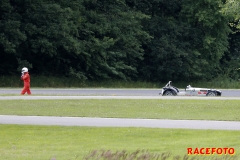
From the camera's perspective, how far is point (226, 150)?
13.5m

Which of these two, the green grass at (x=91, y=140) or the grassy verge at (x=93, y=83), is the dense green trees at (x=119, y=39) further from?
the green grass at (x=91, y=140)

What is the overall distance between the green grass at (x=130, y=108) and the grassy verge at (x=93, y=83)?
16500 mm

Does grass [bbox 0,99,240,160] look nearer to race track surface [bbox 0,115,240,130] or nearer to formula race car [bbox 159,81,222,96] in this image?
race track surface [bbox 0,115,240,130]

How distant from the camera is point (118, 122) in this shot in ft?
63.7

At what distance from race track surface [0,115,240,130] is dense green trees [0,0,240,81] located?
22624mm

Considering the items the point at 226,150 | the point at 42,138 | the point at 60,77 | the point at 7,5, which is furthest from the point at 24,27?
the point at 226,150

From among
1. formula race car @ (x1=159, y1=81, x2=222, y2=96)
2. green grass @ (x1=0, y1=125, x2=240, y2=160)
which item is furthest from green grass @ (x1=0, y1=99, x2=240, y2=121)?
formula race car @ (x1=159, y1=81, x2=222, y2=96)

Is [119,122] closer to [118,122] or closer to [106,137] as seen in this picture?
[118,122]

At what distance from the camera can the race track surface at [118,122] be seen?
18.5 meters

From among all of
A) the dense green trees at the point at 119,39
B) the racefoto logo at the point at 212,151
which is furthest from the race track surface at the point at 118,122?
A: the dense green trees at the point at 119,39

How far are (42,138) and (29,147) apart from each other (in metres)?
1.48

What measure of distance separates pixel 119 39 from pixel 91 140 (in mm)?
33731

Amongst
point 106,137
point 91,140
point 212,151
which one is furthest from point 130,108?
point 212,151

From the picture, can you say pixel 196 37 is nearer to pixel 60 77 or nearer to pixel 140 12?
pixel 140 12
